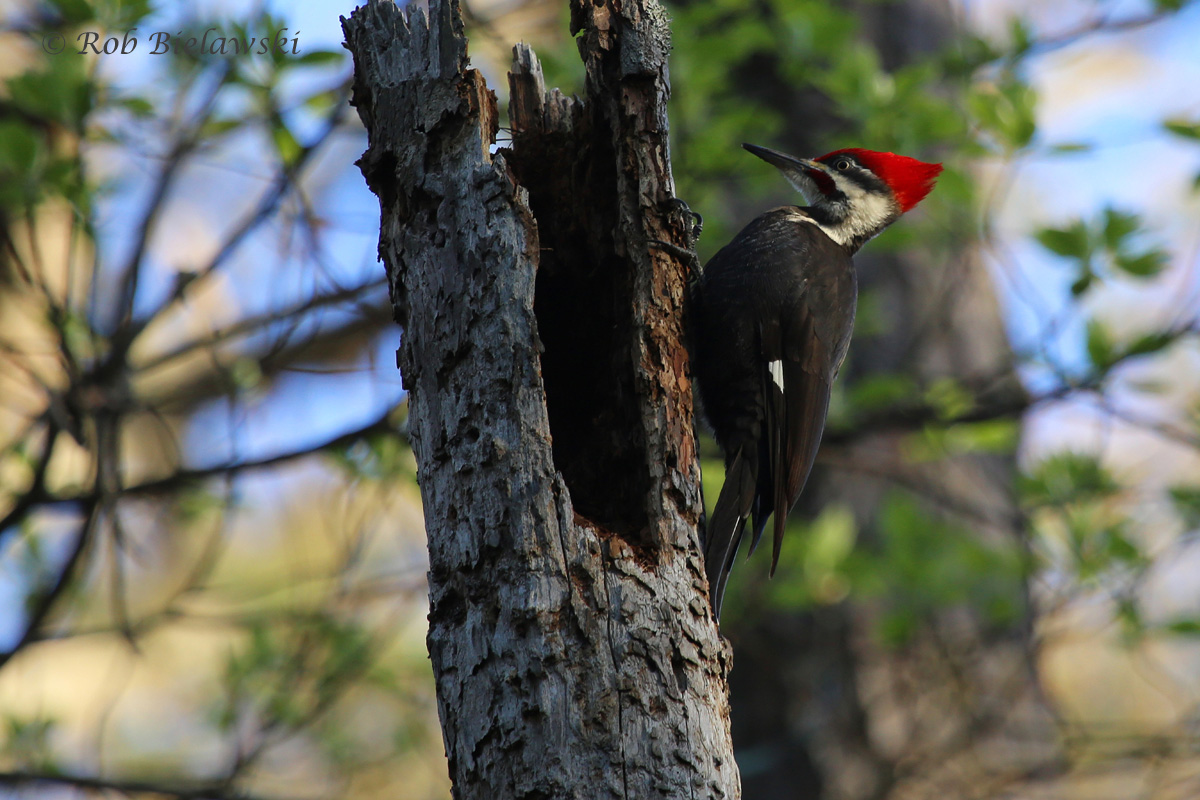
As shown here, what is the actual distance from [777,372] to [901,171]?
1160 millimetres

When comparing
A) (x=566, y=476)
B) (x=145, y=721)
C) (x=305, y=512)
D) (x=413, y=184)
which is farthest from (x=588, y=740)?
(x=145, y=721)

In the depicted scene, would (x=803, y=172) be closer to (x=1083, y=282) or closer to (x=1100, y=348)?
(x=1083, y=282)

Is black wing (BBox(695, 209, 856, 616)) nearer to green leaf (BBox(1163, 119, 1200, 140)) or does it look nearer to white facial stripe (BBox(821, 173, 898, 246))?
white facial stripe (BBox(821, 173, 898, 246))

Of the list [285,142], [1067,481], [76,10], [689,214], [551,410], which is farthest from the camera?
[1067,481]

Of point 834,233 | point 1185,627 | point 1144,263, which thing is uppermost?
point 834,233

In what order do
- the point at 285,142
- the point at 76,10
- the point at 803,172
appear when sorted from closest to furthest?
the point at 76,10, the point at 285,142, the point at 803,172

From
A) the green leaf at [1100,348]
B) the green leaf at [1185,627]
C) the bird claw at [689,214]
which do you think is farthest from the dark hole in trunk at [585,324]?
the green leaf at [1185,627]

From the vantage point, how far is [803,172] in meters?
3.95

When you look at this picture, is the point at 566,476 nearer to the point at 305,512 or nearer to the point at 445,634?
the point at 445,634

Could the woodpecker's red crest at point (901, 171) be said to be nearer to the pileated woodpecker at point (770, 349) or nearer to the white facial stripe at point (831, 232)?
the white facial stripe at point (831, 232)

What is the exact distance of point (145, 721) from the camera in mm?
7992

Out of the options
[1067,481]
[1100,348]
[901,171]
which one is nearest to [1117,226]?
[1100,348]

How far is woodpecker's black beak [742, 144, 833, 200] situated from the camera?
388 centimetres

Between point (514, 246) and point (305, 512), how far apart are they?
20.1 feet
